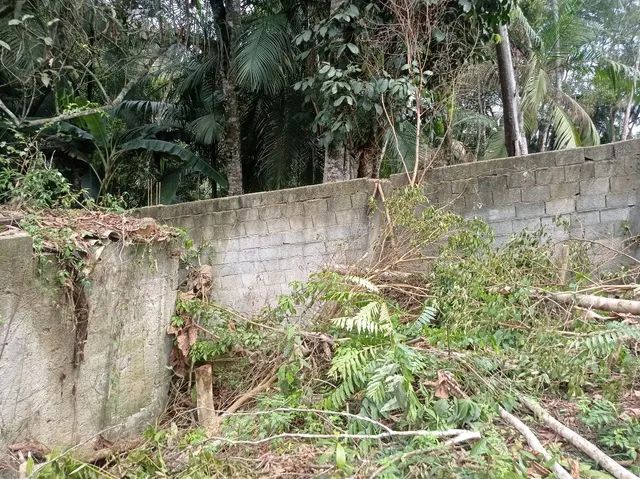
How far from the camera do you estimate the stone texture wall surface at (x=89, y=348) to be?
227 centimetres

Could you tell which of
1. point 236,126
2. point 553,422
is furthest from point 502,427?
point 236,126

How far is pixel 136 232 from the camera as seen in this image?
3012 mm

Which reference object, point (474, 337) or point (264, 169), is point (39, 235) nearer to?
point (474, 337)

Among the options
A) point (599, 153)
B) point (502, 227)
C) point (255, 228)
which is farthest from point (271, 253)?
point (599, 153)

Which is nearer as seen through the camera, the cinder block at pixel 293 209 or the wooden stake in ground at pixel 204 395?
the wooden stake in ground at pixel 204 395

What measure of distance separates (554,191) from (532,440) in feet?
7.44

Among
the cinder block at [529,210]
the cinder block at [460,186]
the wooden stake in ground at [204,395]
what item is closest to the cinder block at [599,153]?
the cinder block at [529,210]

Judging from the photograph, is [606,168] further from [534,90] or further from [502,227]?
[534,90]

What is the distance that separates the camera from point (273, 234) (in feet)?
13.6

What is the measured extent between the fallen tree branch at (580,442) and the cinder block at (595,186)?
2.02 m

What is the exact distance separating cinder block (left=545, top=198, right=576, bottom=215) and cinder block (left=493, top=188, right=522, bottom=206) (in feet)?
0.75

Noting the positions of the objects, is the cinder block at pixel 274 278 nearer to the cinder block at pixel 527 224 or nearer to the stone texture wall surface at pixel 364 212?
the stone texture wall surface at pixel 364 212

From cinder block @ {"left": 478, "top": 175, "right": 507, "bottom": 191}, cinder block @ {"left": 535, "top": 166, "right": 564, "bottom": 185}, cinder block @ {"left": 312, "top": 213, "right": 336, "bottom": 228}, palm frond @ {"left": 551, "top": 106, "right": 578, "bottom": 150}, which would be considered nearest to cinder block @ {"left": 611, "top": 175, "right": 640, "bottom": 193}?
cinder block @ {"left": 535, "top": 166, "right": 564, "bottom": 185}

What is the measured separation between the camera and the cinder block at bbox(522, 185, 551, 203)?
11.5 ft
